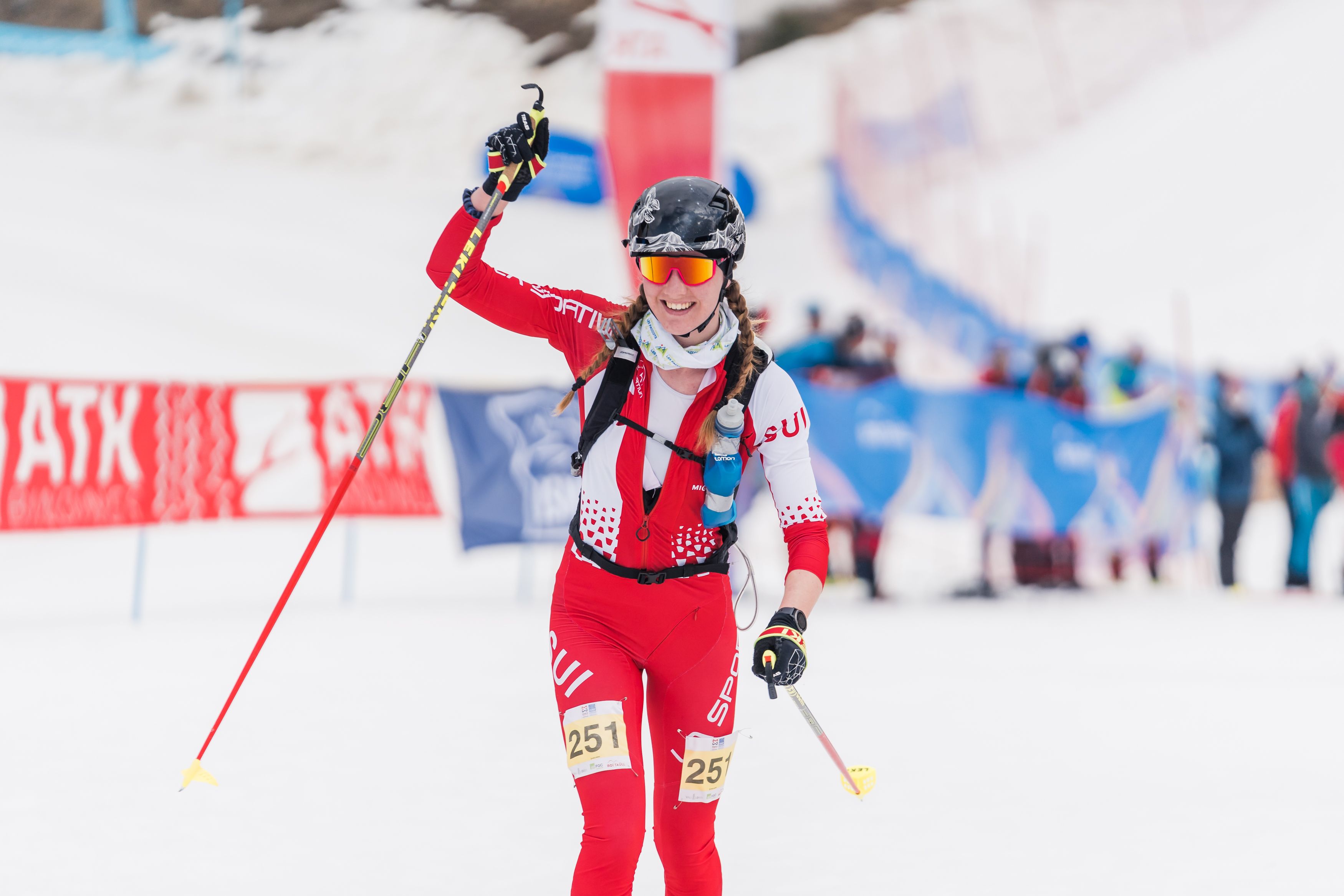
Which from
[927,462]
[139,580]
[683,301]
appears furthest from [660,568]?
[927,462]

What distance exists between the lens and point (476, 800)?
4723mm

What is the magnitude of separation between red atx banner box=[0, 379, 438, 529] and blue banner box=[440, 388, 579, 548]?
1.04 feet

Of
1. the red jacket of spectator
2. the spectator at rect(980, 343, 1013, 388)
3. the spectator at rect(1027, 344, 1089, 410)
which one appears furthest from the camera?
the red jacket of spectator

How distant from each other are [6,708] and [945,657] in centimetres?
531

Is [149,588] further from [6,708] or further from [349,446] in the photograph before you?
[6,708]

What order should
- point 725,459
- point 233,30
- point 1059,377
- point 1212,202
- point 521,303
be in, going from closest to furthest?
point 725,459
point 521,303
point 1059,377
point 233,30
point 1212,202

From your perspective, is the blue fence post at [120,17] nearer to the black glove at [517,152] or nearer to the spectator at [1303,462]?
the spectator at [1303,462]

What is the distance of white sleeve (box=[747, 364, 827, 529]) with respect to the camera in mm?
3006

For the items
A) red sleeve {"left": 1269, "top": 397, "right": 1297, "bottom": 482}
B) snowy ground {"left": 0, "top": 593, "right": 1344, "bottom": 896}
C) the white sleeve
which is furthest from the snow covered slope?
the white sleeve

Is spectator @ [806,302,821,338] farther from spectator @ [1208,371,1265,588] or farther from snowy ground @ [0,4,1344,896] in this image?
spectator @ [1208,371,1265,588]

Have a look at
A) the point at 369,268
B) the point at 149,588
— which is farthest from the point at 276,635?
the point at 369,268

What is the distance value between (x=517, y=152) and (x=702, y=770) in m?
1.52

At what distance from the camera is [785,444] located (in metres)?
3.02

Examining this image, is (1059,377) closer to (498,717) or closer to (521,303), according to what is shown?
(498,717)
